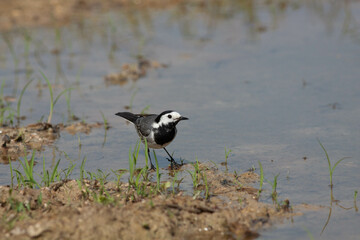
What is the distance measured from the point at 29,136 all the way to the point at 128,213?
11.3 ft

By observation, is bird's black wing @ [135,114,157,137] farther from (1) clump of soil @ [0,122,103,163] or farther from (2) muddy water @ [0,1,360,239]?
(1) clump of soil @ [0,122,103,163]

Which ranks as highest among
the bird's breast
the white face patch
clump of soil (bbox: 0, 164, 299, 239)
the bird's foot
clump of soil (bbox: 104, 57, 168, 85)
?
clump of soil (bbox: 104, 57, 168, 85)

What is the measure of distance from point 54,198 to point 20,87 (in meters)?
5.01

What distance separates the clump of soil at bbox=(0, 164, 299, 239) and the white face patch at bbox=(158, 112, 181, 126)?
47.8 inches

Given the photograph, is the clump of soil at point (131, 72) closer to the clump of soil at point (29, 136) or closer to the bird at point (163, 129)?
the clump of soil at point (29, 136)

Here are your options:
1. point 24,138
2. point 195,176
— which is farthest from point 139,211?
point 24,138

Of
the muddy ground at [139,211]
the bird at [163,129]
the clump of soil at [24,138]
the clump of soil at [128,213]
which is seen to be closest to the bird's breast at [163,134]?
the bird at [163,129]

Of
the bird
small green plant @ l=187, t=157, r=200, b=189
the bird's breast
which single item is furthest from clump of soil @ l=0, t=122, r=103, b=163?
small green plant @ l=187, t=157, r=200, b=189

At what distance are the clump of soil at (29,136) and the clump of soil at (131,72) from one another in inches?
86.9

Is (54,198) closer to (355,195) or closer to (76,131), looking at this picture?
(76,131)

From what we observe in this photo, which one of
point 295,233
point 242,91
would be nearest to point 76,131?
point 242,91

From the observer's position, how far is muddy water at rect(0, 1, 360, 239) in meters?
7.48

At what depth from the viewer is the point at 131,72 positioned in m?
11.5

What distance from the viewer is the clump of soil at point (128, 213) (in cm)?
556
